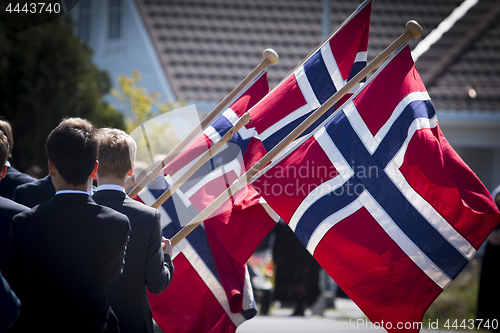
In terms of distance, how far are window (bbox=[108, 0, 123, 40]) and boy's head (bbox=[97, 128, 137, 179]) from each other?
10.3 meters

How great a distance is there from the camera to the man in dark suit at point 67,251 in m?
2.04

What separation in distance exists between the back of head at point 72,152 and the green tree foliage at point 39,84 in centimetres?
562

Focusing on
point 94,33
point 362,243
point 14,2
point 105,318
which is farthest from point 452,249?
point 94,33

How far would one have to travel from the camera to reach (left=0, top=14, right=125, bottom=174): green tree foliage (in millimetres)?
7340

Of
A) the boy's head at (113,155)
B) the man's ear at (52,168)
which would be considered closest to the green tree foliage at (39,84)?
the boy's head at (113,155)

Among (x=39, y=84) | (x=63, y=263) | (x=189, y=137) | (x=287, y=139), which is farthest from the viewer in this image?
(x=39, y=84)

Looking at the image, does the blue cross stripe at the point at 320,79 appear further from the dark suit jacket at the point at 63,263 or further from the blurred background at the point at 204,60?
the blurred background at the point at 204,60

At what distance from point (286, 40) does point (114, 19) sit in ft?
14.3

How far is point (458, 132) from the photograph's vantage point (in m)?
9.98

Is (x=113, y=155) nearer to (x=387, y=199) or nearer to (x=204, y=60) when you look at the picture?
(x=387, y=199)

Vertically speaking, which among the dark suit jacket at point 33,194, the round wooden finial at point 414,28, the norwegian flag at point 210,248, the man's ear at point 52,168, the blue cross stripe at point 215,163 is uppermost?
the round wooden finial at point 414,28

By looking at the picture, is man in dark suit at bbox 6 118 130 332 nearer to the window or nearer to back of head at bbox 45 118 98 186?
back of head at bbox 45 118 98 186

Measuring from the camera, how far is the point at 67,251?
2.05 m

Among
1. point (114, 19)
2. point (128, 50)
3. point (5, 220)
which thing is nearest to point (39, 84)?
point (128, 50)
